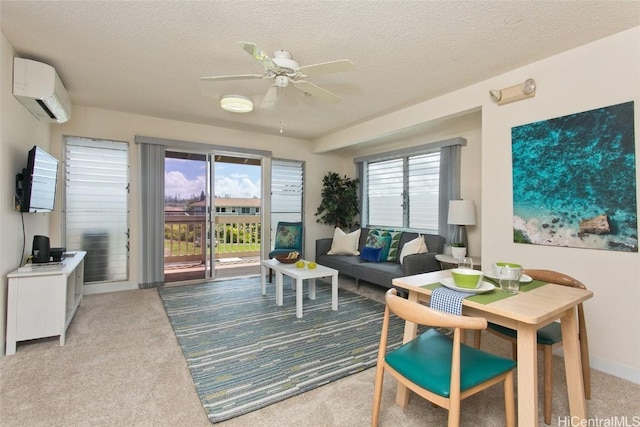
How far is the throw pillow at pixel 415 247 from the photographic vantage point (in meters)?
3.85

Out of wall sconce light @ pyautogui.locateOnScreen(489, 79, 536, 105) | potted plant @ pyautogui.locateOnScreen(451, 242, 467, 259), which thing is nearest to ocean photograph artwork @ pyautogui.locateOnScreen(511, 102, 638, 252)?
wall sconce light @ pyautogui.locateOnScreen(489, 79, 536, 105)

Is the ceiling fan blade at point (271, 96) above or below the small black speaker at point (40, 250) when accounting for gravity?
above

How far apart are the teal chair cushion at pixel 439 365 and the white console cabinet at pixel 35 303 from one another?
8.78ft

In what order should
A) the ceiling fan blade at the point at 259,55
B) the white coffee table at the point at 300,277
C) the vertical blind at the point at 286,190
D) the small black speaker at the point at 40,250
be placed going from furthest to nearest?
the vertical blind at the point at 286,190
the white coffee table at the point at 300,277
the small black speaker at the point at 40,250
the ceiling fan blade at the point at 259,55

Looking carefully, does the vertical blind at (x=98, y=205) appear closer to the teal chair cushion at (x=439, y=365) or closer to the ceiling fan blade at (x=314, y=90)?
the ceiling fan blade at (x=314, y=90)

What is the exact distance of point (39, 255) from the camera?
105 inches

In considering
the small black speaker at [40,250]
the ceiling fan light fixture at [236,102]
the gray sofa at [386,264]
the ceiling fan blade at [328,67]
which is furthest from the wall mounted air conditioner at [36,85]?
the gray sofa at [386,264]

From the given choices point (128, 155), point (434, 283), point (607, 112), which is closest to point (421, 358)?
point (434, 283)

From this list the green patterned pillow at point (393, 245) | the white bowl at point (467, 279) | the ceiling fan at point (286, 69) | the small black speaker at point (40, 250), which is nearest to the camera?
the white bowl at point (467, 279)

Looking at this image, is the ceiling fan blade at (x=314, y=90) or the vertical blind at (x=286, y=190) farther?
the vertical blind at (x=286, y=190)

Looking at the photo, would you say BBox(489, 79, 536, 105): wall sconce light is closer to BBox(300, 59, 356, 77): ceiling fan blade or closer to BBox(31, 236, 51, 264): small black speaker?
BBox(300, 59, 356, 77): ceiling fan blade

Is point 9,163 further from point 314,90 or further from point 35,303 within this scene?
point 314,90

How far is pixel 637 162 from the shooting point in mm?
2035

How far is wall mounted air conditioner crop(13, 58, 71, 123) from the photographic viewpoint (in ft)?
8.13
